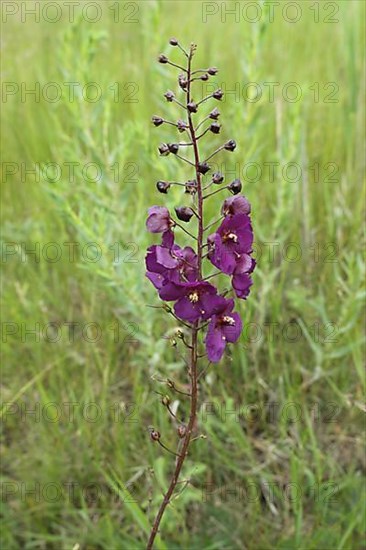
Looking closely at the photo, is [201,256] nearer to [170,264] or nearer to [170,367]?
[170,264]

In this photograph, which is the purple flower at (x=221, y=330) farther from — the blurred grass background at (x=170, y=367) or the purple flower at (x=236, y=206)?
the blurred grass background at (x=170, y=367)

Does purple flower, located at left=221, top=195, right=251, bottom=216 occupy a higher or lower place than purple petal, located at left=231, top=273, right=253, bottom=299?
higher

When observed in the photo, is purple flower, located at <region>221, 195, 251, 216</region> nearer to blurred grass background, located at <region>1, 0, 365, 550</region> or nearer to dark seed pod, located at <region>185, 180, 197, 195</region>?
dark seed pod, located at <region>185, 180, 197, 195</region>

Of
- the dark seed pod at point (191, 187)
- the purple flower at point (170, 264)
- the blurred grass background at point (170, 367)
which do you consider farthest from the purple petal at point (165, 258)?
the blurred grass background at point (170, 367)

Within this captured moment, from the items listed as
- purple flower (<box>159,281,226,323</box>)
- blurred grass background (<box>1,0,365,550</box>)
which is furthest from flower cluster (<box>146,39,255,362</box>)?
blurred grass background (<box>1,0,365,550</box>)

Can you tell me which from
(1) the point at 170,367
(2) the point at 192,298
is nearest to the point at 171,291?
(2) the point at 192,298

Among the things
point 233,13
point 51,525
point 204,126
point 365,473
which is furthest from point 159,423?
point 233,13
